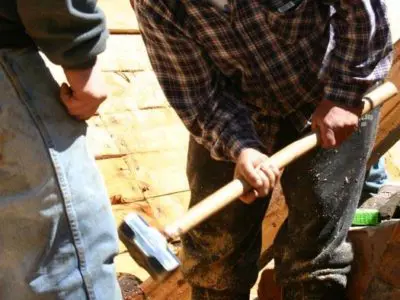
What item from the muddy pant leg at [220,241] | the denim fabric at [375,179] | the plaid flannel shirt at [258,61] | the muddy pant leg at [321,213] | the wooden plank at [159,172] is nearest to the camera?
the plaid flannel shirt at [258,61]

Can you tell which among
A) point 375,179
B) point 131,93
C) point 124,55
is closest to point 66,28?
point 131,93

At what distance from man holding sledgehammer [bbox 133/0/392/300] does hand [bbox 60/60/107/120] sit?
514mm

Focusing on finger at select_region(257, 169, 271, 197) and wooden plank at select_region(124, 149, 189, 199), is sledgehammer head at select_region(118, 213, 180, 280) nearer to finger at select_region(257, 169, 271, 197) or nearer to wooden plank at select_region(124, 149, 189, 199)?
finger at select_region(257, 169, 271, 197)

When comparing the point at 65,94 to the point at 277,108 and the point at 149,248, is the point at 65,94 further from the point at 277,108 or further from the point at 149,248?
the point at 277,108

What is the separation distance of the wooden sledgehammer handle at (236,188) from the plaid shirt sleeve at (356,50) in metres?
0.14

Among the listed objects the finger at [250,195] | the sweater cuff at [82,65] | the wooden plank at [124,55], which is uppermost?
the sweater cuff at [82,65]

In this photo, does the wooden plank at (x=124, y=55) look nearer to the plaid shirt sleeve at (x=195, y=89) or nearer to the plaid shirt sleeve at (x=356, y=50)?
the plaid shirt sleeve at (x=195, y=89)

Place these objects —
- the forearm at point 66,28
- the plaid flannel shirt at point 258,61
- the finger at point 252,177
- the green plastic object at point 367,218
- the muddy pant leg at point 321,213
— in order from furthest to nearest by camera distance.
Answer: the green plastic object at point 367,218
the muddy pant leg at point 321,213
the plaid flannel shirt at point 258,61
the finger at point 252,177
the forearm at point 66,28

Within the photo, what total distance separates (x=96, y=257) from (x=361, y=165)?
108 cm

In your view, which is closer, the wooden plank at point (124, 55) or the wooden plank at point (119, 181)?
the wooden plank at point (119, 181)

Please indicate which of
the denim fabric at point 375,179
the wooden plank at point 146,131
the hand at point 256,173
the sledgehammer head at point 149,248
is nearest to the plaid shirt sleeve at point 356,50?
the hand at point 256,173

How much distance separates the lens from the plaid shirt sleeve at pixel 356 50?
2.45 meters

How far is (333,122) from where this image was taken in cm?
253

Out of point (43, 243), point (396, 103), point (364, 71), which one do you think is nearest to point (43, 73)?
point (43, 243)
